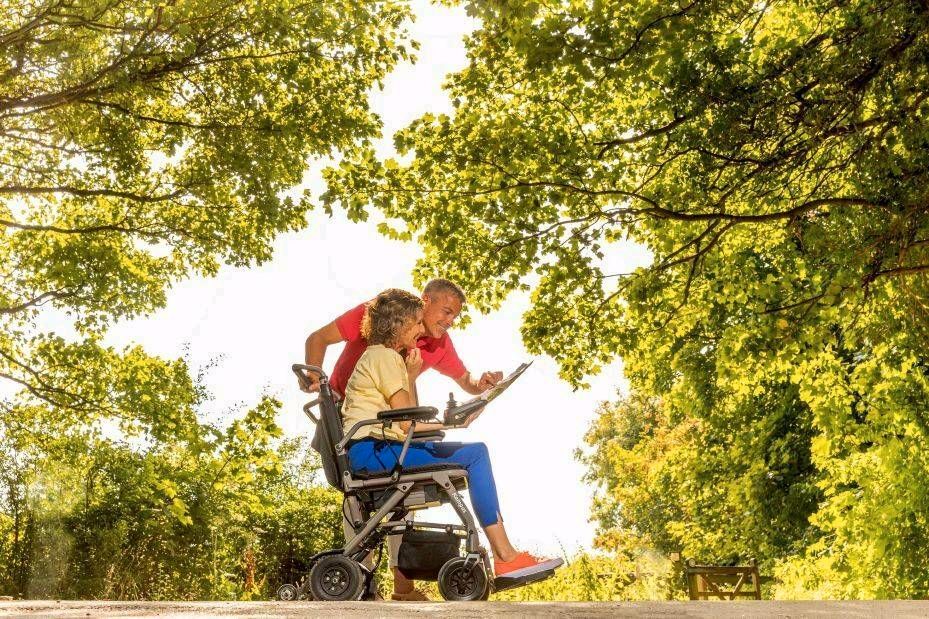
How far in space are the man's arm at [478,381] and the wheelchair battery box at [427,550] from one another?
0.92 meters

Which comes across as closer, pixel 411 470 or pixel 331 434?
pixel 411 470

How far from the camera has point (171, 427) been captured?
563 inches

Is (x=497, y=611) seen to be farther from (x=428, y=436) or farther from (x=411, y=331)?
(x=411, y=331)

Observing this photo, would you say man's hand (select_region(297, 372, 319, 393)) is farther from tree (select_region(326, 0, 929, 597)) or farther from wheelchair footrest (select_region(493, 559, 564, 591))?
tree (select_region(326, 0, 929, 597))

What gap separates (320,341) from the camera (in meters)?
6.18

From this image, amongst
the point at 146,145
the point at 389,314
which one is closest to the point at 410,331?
the point at 389,314

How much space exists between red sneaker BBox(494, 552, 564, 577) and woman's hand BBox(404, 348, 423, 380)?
1.26 m

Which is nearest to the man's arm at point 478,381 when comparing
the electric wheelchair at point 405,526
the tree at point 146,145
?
the electric wheelchair at point 405,526

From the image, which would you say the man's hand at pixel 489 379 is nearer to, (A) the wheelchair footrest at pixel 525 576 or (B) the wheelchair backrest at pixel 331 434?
(B) the wheelchair backrest at pixel 331 434

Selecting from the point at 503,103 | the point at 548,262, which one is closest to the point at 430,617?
the point at 548,262

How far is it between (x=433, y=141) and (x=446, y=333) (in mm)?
4750

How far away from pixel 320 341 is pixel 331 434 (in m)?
0.82

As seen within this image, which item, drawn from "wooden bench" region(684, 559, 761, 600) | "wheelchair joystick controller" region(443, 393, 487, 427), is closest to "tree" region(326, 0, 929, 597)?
"wheelchair joystick controller" region(443, 393, 487, 427)

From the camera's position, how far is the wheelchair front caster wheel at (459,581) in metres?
5.07
